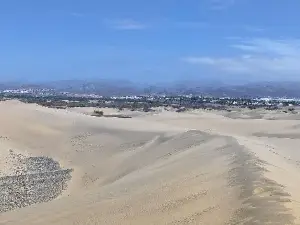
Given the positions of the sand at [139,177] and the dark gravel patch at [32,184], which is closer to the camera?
the sand at [139,177]

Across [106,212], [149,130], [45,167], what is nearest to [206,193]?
[106,212]

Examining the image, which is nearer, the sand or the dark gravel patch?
the sand

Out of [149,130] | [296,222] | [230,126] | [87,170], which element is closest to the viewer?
[296,222]

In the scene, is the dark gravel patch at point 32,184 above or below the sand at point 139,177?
below

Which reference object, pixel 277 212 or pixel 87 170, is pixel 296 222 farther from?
pixel 87 170

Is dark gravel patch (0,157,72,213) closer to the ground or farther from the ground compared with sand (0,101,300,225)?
closer to the ground

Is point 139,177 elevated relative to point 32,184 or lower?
elevated

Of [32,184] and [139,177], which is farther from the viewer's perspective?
[32,184]

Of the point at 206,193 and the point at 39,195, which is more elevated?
the point at 206,193
